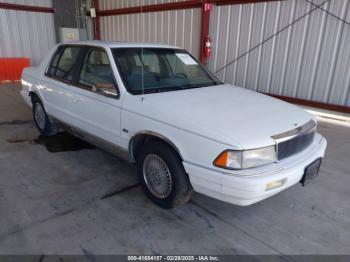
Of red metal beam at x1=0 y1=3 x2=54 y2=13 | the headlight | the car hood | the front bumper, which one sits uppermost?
red metal beam at x1=0 y1=3 x2=54 y2=13

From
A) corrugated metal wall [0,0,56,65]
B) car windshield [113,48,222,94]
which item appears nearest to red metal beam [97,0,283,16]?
corrugated metal wall [0,0,56,65]

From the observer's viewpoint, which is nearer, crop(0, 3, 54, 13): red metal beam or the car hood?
the car hood

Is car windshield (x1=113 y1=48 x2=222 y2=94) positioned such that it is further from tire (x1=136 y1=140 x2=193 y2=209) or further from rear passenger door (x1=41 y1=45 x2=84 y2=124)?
rear passenger door (x1=41 y1=45 x2=84 y2=124)

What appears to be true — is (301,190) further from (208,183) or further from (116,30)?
(116,30)

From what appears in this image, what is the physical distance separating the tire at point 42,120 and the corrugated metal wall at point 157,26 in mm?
5297

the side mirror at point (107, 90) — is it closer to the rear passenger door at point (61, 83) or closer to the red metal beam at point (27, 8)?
the rear passenger door at point (61, 83)

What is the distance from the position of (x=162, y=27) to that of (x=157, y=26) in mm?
265

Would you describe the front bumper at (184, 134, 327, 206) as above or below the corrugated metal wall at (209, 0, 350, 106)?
below

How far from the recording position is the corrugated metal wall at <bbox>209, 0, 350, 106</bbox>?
609 centimetres

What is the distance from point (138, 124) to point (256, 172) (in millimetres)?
1252

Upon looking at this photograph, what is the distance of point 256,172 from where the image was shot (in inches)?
92.0

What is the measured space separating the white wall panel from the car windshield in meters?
4.98

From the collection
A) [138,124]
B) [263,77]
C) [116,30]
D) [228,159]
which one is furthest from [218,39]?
[228,159]

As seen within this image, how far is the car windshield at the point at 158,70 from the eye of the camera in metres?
3.22
